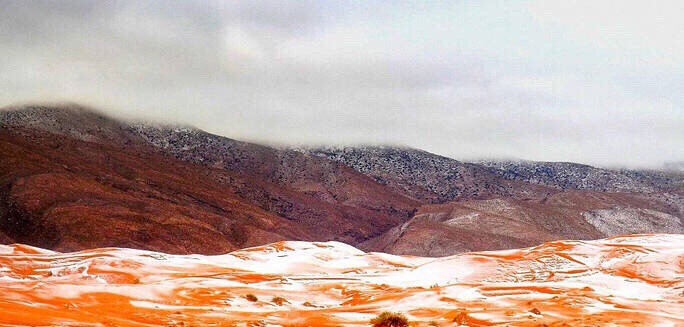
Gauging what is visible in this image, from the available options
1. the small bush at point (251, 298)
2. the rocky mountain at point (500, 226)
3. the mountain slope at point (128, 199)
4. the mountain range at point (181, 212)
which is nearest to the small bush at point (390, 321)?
the small bush at point (251, 298)

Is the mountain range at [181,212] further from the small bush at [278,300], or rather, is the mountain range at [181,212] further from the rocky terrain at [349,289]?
the small bush at [278,300]

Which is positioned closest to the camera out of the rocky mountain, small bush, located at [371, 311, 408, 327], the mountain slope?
small bush, located at [371, 311, 408, 327]

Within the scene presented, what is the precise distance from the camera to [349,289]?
32.2 meters

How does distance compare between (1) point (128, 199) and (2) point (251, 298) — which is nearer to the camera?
(2) point (251, 298)

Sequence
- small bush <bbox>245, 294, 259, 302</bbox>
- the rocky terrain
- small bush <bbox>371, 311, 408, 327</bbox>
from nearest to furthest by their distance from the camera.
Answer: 1. small bush <bbox>371, 311, 408, 327</bbox>
2. the rocky terrain
3. small bush <bbox>245, 294, 259, 302</bbox>

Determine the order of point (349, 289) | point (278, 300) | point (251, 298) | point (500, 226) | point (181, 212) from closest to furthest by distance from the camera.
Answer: point (251, 298)
point (278, 300)
point (349, 289)
point (181, 212)
point (500, 226)

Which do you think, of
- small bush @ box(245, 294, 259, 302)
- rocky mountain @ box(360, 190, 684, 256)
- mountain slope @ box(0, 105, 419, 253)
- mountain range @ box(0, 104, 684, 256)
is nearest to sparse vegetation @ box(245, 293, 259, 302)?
small bush @ box(245, 294, 259, 302)

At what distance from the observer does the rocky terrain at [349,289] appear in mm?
19766

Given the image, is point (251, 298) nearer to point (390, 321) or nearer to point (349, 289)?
point (349, 289)

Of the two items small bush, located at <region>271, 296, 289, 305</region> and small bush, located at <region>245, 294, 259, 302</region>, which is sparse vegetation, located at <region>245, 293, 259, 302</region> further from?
small bush, located at <region>271, 296, 289, 305</region>

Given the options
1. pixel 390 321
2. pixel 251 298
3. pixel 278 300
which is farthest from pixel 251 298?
pixel 390 321

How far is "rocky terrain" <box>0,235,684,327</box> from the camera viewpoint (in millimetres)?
19766

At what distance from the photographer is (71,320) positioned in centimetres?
1552

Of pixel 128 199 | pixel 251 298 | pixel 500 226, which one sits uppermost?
pixel 128 199
